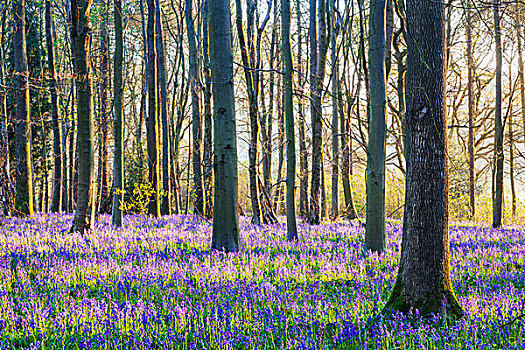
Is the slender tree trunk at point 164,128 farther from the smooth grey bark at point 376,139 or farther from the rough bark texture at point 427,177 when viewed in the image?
the rough bark texture at point 427,177

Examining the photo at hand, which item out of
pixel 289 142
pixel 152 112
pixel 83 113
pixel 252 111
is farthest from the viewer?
pixel 152 112

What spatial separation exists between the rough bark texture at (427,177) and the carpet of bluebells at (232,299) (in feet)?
0.87

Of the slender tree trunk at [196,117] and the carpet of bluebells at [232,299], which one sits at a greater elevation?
the slender tree trunk at [196,117]

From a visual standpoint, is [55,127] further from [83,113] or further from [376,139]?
[376,139]

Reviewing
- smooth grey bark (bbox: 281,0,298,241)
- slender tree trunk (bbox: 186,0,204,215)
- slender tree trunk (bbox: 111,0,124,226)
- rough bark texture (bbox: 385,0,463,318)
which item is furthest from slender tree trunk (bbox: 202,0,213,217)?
rough bark texture (bbox: 385,0,463,318)

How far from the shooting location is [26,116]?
1324cm

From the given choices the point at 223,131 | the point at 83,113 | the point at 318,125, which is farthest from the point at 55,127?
the point at 223,131

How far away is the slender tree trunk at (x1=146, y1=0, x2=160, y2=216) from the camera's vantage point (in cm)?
1408

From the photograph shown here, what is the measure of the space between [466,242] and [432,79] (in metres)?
6.29

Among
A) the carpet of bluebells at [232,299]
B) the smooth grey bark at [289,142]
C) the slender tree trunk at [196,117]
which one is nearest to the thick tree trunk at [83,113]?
the carpet of bluebells at [232,299]

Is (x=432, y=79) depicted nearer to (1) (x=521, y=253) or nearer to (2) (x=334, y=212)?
(1) (x=521, y=253)

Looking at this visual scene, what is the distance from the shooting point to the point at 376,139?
7668 mm

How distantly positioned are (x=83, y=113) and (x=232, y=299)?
6.67 m

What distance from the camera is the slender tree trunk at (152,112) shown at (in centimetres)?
1408
